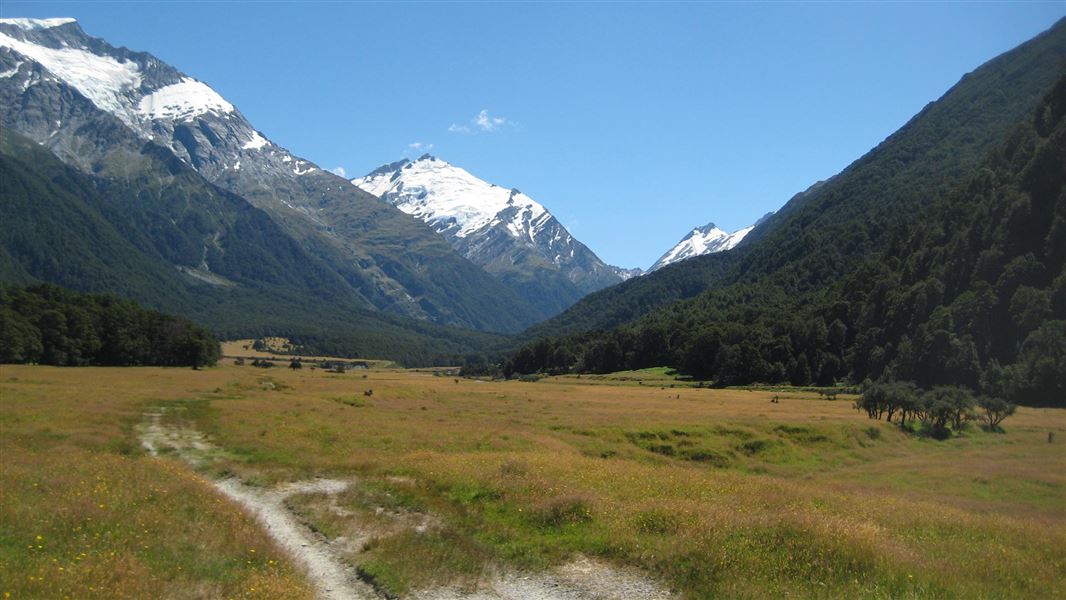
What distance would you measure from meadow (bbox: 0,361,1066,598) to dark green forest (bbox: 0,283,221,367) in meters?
91.4

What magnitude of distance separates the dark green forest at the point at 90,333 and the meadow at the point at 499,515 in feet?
300

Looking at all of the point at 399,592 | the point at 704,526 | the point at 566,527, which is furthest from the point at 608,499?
the point at 399,592

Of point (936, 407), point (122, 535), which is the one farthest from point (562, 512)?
point (936, 407)

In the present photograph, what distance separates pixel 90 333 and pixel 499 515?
485 feet

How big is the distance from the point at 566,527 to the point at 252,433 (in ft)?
113

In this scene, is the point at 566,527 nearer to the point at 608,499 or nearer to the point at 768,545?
the point at 608,499

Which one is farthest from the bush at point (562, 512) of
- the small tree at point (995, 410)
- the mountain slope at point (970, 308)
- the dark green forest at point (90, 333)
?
the dark green forest at point (90, 333)

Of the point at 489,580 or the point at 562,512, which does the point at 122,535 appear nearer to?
the point at 489,580

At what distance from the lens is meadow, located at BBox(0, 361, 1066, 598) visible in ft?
54.8

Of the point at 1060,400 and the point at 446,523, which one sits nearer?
the point at 446,523

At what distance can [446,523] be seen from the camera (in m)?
23.2

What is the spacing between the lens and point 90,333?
461ft

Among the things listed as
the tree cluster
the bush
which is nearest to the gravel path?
the bush

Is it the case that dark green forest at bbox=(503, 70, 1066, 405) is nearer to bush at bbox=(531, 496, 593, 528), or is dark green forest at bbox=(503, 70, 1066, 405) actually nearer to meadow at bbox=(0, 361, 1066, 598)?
meadow at bbox=(0, 361, 1066, 598)
